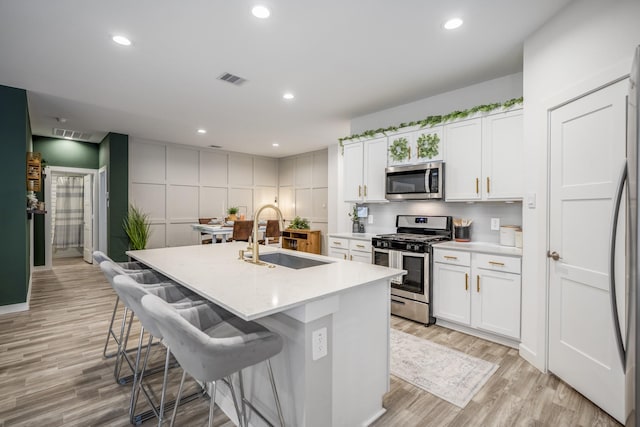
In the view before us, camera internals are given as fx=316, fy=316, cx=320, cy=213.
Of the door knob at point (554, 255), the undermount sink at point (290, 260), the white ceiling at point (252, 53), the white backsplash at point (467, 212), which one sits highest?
the white ceiling at point (252, 53)

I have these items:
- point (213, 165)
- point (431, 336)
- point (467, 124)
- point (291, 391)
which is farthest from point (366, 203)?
point (213, 165)

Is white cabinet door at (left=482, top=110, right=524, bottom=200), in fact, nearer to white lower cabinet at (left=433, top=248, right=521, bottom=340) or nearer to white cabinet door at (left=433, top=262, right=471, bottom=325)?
white lower cabinet at (left=433, top=248, right=521, bottom=340)

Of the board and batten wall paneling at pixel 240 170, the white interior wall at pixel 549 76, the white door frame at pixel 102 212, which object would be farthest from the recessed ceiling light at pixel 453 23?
the white door frame at pixel 102 212

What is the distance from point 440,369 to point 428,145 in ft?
7.96

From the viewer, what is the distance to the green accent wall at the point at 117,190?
20.2ft

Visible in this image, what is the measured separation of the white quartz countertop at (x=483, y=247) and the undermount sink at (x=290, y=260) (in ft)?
5.21

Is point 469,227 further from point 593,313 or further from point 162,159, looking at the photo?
point 162,159

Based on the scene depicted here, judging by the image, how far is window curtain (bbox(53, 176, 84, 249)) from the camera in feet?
25.5

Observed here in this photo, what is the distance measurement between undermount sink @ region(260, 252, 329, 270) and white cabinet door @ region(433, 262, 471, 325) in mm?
1599

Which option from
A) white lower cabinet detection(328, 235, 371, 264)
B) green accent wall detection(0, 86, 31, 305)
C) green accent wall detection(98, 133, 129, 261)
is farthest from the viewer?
A: green accent wall detection(98, 133, 129, 261)

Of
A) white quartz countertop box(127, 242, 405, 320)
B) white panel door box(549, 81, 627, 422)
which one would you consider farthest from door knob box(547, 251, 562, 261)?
white quartz countertop box(127, 242, 405, 320)

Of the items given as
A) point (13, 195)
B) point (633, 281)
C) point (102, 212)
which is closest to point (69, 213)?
point (102, 212)

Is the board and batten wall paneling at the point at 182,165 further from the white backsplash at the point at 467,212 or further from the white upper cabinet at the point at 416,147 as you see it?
the white upper cabinet at the point at 416,147

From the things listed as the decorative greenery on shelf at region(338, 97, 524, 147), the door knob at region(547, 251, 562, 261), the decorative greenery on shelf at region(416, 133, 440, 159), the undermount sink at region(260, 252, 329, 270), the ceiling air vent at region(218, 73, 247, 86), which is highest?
the ceiling air vent at region(218, 73, 247, 86)
